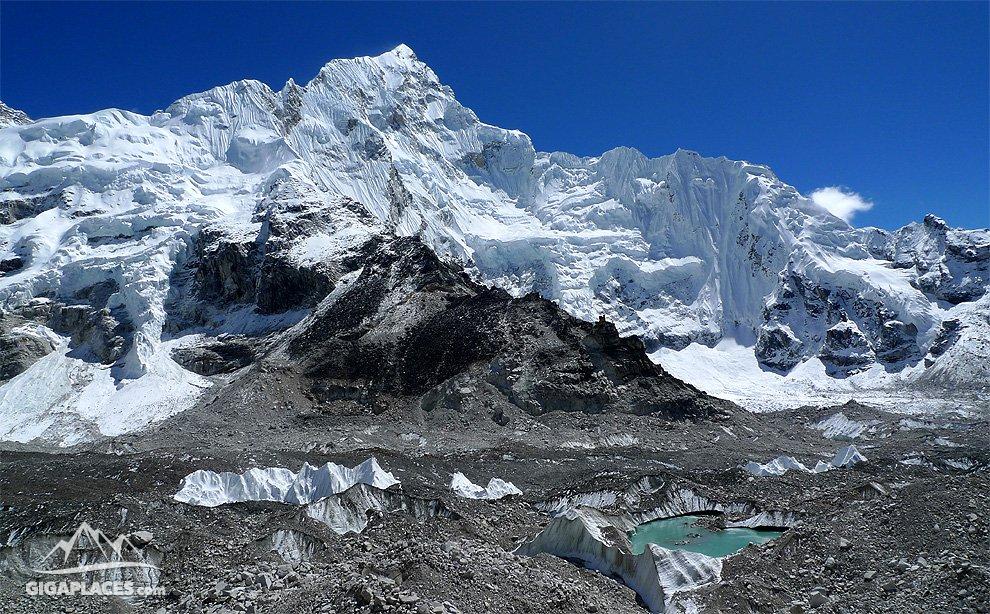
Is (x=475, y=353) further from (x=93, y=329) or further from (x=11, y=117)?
(x=11, y=117)

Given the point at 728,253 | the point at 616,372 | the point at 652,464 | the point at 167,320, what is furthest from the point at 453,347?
the point at 728,253

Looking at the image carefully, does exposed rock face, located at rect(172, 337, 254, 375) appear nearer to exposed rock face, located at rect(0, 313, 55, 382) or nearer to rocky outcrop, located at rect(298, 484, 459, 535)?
exposed rock face, located at rect(0, 313, 55, 382)

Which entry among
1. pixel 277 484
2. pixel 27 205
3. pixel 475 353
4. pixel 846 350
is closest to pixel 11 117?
pixel 27 205

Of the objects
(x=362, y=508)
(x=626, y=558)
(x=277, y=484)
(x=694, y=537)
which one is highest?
(x=277, y=484)

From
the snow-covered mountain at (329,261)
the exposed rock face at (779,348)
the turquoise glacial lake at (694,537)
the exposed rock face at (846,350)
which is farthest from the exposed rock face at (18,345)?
the exposed rock face at (846,350)

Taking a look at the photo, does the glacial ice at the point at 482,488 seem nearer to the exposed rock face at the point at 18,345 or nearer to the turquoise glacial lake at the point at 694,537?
the turquoise glacial lake at the point at 694,537

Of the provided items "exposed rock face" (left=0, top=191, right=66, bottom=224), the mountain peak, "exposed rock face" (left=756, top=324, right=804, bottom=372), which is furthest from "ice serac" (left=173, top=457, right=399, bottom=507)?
the mountain peak
